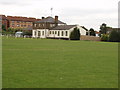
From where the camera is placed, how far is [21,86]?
26.4 feet

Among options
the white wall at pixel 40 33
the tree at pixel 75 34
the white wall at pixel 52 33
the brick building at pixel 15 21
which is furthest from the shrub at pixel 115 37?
the brick building at pixel 15 21

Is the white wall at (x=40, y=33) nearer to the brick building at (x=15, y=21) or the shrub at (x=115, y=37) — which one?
the shrub at (x=115, y=37)

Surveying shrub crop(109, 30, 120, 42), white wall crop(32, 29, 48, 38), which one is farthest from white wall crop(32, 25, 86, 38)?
shrub crop(109, 30, 120, 42)

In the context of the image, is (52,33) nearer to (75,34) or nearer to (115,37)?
(75,34)

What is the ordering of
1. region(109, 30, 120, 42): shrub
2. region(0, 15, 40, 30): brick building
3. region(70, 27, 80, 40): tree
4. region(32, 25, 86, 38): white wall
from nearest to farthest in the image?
region(109, 30, 120, 42): shrub → region(70, 27, 80, 40): tree → region(32, 25, 86, 38): white wall → region(0, 15, 40, 30): brick building

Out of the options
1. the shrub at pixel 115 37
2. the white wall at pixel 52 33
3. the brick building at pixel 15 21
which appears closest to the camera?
the shrub at pixel 115 37

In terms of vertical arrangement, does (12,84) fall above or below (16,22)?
below

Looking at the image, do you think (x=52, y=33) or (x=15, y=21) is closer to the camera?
(x=52, y=33)

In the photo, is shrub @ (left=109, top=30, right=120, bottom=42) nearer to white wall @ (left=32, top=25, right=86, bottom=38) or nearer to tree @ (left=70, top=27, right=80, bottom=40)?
tree @ (left=70, top=27, right=80, bottom=40)

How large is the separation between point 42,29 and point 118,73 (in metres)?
80.5

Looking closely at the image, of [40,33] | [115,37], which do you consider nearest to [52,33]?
[40,33]

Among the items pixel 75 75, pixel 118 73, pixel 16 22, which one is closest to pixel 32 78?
pixel 75 75

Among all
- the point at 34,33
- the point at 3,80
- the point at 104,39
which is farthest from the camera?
the point at 34,33

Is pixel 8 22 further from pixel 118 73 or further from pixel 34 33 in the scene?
pixel 118 73
